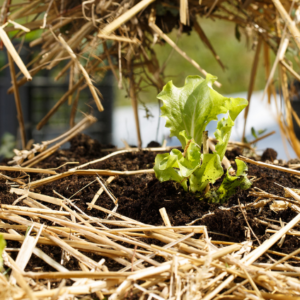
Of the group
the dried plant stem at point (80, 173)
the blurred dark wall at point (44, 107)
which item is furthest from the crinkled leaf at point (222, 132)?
the blurred dark wall at point (44, 107)

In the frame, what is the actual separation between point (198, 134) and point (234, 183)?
14 cm

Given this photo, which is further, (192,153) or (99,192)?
(99,192)

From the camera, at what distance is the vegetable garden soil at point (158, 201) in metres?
0.61

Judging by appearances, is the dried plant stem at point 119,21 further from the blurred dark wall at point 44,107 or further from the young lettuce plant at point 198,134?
the blurred dark wall at point 44,107

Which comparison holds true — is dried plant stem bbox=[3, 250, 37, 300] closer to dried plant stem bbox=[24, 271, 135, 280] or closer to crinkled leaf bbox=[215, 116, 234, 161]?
dried plant stem bbox=[24, 271, 135, 280]

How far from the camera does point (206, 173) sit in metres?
0.67

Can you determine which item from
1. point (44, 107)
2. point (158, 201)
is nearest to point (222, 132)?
point (158, 201)

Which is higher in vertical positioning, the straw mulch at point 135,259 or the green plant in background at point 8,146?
the straw mulch at point 135,259

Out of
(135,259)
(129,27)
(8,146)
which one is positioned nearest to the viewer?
(135,259)

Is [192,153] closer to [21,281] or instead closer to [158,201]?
[158,201]

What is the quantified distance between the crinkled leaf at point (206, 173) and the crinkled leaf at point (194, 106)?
0.26 feet

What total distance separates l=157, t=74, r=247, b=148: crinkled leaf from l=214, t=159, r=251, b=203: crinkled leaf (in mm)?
116

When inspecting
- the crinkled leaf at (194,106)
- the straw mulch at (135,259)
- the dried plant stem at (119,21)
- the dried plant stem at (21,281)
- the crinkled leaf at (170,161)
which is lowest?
the straw mulch at (135,259)

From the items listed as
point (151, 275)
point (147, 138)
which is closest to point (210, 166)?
point (151, 275)
